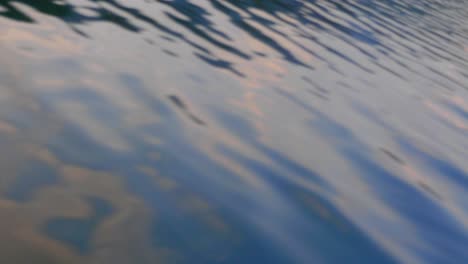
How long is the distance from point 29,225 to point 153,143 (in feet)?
6.75

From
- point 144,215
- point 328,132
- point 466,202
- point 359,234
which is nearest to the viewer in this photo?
point 144,215

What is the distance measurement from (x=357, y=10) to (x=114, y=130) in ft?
61.1

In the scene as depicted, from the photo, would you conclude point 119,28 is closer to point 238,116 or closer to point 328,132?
point 238,116

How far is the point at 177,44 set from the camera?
379 inches

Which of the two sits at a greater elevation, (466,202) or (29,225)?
(29,225)

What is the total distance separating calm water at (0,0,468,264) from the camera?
412 cm

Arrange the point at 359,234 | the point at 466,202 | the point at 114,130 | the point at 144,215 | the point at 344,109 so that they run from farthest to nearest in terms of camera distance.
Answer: the point at 344,109 < the point at 466,202 < the point at 114,130 < the point at 359,234 < the point at 144,215

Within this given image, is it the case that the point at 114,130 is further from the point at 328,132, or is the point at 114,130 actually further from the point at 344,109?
the point at 344,109

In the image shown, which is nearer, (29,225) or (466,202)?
(29,225)

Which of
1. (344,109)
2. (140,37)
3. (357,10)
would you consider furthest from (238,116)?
(357,10)

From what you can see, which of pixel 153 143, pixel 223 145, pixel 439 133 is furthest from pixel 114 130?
pixel 439 133

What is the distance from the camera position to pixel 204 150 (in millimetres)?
5773

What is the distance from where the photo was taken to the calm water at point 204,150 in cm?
412

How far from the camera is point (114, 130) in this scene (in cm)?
550
